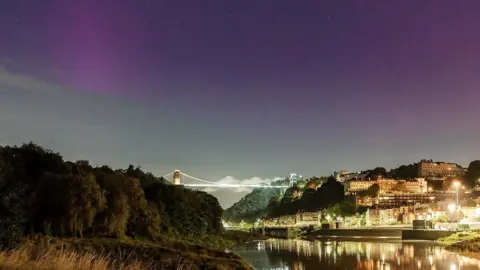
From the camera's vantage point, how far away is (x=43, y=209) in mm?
37469

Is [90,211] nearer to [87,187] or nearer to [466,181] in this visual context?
[87,187]

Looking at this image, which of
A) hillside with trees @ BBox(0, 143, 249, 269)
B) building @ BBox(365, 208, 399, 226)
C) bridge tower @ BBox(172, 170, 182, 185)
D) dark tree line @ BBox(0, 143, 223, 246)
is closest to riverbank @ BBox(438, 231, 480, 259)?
hillside with trees @ BBox(0, 143, 249, 269)

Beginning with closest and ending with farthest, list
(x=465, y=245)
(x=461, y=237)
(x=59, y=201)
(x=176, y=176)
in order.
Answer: (x=59, y=201), (x=465, y=245), (x=461, y=237), (x=176, y=176)

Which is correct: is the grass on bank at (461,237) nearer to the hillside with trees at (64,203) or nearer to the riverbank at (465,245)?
the riverbank at (465,245)

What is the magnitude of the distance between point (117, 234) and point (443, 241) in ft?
145

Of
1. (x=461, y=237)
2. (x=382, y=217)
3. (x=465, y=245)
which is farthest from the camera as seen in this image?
(x=382, y=217)

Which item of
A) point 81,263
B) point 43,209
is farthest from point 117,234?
point 81,263

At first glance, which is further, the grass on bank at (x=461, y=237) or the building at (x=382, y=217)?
the building at (x=382, y=217)

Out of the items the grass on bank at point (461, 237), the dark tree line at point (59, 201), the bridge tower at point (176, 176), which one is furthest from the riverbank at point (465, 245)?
the bridge tower at point (176, 176)

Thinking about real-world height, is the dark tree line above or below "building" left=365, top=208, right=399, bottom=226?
above

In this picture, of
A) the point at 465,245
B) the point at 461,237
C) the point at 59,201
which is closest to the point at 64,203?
the point at 59,201

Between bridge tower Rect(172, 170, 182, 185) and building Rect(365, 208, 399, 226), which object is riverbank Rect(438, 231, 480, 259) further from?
bridge tower Rect(172, 170, 182, 185)

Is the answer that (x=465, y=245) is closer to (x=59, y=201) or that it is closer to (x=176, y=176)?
(x=59, y=201)

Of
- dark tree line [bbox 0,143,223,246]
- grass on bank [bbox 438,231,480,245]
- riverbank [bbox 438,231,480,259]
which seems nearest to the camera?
dark tree line [bbox 0,143,223,246]
